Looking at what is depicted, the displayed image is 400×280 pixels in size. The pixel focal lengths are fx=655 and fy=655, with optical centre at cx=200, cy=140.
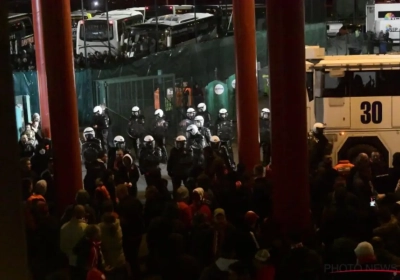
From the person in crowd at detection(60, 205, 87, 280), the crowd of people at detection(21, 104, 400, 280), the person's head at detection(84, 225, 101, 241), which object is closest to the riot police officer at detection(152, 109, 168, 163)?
the crowd of people at detection(21, 104, 400, 280)

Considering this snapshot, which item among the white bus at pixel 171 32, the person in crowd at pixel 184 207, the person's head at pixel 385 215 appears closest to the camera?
the person's head at pixel 385 215

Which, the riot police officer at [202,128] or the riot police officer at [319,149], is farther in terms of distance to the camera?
the riot police officer at [202,128]

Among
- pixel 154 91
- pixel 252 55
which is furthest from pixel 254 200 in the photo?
pixel 154 91

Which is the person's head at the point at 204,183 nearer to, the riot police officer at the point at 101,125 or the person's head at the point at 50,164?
the person's head at the point at 50,164

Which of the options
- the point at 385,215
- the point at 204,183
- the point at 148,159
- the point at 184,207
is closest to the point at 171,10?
the point at 148,159

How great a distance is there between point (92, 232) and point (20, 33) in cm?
2360

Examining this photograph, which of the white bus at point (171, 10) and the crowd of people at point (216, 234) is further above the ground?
Answer: the white bus at point (171, 10)

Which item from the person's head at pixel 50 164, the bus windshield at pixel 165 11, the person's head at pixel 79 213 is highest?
the bus windshield at pixel 165 11

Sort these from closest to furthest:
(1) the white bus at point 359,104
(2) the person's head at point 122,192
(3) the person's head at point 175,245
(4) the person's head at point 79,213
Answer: (3) the person's head at point 175,245 → (4) the person's head at point 79,213 → (2) the person's head at point 122,192 → (1) the white bus at point 359,104

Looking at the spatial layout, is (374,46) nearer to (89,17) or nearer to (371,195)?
(89,17)

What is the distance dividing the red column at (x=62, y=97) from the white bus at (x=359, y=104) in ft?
19.5

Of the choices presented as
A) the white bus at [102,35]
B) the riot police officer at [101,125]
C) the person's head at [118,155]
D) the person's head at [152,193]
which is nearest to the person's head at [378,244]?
the person's head at [152,193]

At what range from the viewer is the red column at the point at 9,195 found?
12.5 feet

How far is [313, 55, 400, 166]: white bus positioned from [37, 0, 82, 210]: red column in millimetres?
5940
